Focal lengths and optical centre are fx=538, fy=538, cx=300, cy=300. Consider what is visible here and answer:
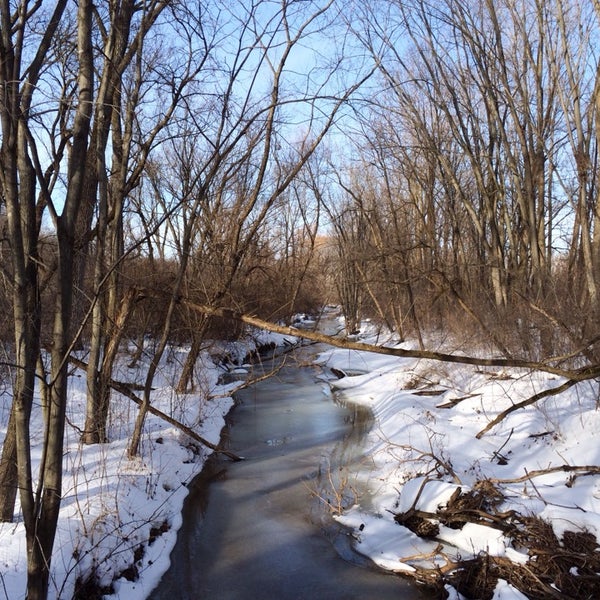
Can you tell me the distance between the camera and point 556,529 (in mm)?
5156

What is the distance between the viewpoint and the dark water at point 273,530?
17.1 feet

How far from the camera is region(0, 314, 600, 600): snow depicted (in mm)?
4914

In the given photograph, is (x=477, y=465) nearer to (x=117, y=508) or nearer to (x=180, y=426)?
(x=180, y=426)

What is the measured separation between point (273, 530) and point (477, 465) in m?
2.90

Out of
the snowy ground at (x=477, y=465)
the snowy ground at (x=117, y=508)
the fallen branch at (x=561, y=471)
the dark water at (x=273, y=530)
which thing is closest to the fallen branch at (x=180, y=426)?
Result: the dark water at (x=273, y=530)

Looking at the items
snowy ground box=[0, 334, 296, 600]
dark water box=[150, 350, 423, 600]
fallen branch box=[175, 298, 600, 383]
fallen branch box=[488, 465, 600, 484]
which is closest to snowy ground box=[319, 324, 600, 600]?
fallen branch box=[488, 465, 600, 484]

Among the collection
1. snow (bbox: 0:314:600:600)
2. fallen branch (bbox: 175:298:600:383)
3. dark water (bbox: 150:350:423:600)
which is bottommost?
dark water (bbox: 150:350:423:600)

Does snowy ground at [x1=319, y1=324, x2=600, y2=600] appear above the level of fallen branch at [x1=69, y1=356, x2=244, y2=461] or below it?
below

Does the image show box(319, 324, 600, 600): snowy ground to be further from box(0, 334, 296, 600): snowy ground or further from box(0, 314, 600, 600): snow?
box(0, 334, 296, 600): snowy ground

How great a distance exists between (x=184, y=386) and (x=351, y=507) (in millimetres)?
5431

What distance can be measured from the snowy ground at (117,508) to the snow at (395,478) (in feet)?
0.05

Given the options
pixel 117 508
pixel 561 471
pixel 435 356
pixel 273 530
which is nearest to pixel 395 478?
pixel 273 530

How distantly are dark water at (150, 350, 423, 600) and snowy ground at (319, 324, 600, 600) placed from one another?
0.43 m

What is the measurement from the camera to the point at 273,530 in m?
6.41
